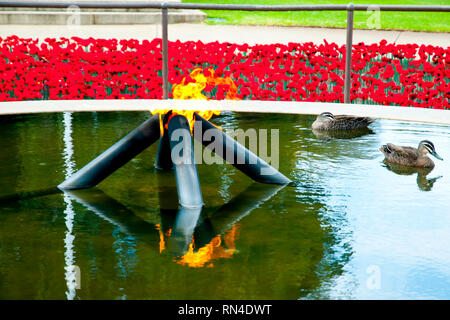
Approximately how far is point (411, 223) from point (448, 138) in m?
2.38

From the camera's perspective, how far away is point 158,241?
4246mm

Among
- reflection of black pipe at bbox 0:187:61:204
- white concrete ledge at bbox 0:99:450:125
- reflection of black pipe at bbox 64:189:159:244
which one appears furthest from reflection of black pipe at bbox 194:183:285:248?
white concrete ledge at bbox 0:99:450:125

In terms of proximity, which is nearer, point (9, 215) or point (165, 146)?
point (9, 215)

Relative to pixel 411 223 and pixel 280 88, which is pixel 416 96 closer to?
pixel 280 88

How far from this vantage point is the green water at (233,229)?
3.64m

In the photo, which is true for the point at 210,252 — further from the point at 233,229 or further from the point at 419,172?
the point at 419,172

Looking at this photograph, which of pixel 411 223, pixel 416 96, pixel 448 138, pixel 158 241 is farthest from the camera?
pixel 416 96

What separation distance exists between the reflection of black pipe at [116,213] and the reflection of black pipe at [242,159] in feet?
2.64

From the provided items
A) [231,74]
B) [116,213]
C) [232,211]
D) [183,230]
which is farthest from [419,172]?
[231,74]

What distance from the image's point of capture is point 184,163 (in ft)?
16.4

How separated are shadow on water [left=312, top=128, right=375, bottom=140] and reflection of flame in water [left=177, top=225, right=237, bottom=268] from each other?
280cm

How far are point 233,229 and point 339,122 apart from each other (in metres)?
2.88
